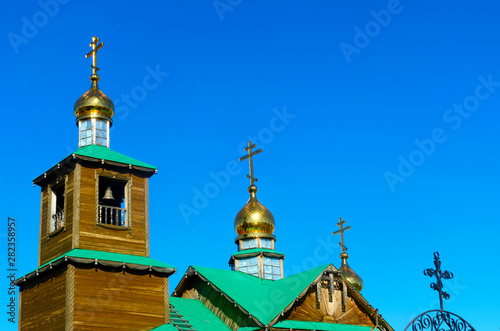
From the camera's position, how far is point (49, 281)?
2362 centimetres

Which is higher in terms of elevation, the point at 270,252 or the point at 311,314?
the point at 270,252

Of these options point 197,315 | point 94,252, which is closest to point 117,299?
point 94,252

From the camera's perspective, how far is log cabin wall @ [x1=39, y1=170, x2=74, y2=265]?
78.3 feet

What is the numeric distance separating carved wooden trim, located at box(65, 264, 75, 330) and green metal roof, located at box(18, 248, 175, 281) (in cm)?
49

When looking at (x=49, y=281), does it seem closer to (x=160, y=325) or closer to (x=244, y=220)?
(x=160, y=325)

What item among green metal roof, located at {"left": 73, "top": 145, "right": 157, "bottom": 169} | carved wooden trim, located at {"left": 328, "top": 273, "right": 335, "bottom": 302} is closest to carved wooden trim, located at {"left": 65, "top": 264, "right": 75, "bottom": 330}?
green metal roof, located at {"left": 73, "top": 145, "right": 157, "bottom": 169}

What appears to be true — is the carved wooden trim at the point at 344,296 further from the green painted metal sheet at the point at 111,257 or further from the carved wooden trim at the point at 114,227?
the carved wooden trim at the point at 114,227

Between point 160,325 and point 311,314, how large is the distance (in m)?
6.25

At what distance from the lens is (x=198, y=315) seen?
27.1 metres

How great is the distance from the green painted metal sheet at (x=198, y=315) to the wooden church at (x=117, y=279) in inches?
2.3

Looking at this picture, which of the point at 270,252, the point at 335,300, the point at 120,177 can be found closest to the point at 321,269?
the point at 335,300

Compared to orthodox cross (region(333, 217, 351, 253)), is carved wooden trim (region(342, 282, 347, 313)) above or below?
below

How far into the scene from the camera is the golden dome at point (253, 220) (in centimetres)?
3484

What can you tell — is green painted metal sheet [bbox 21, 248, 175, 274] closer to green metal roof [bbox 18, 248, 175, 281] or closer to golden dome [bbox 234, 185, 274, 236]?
green metal roof [bbox 18, 248, 175, 281]
